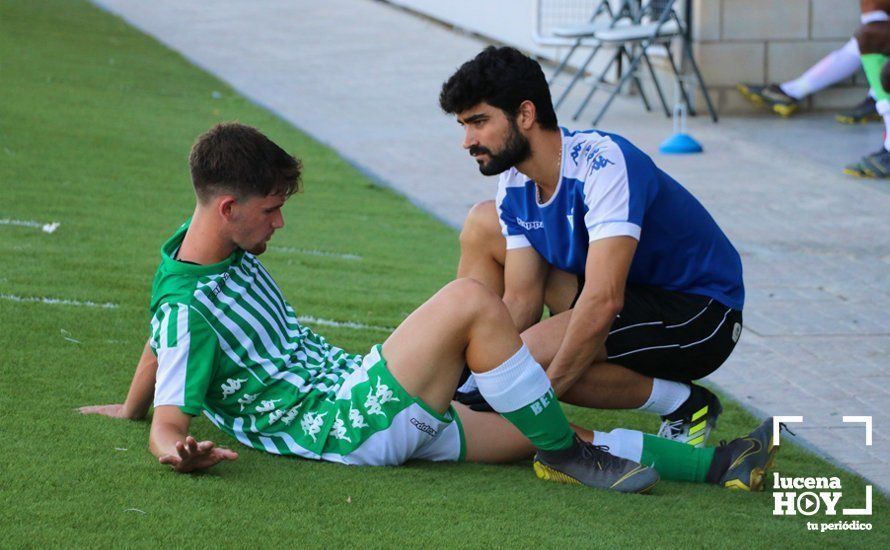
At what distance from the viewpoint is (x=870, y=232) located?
7887 mm

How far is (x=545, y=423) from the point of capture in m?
3.69

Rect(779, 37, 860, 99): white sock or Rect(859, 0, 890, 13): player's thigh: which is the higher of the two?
Rect(859, 0, 890, 13): player's thigh

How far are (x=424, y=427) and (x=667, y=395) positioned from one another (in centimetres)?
98

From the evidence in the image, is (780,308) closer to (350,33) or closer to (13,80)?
(13,80)

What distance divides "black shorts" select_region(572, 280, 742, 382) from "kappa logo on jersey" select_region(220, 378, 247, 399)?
1.22 metres

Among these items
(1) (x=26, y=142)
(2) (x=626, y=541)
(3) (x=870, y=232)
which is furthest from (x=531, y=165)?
(1) (x=26, y=142)

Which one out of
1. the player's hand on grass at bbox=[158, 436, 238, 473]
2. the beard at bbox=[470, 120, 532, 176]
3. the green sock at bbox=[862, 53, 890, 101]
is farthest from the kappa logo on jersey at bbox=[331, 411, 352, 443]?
the green sock at bbox=[862, 53, 890, 101]

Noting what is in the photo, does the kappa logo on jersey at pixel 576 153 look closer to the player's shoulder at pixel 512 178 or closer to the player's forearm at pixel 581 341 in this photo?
the player's shoulder at pixel 512 178

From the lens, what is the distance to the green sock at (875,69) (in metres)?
9.45

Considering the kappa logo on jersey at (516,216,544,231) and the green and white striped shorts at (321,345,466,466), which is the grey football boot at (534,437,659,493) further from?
the kappa logo on jersey at (516,216,544,231)

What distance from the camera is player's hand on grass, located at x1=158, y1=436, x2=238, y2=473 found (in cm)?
335

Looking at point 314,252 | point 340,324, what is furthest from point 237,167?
point 314,252

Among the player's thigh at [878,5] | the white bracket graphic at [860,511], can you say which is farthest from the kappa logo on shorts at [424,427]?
the player's thigh at [878,5]

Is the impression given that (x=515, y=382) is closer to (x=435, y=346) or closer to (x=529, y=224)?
(x=435, y=346)
